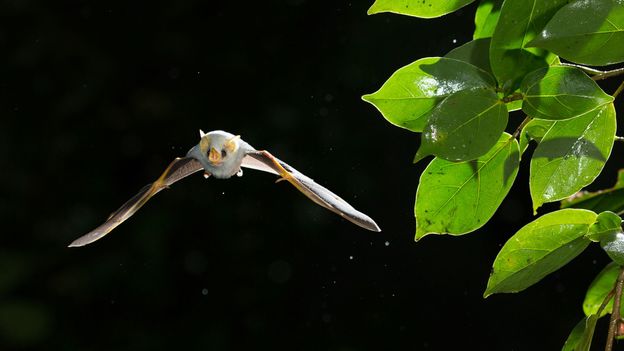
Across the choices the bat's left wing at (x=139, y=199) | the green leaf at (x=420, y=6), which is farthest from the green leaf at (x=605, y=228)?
the bat's left wing at (x=139, y=199)

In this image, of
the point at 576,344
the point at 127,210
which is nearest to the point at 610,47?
the point at 576,344

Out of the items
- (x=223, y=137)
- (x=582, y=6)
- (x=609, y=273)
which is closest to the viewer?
(x=582, y=6)

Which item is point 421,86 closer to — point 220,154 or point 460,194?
point 460,194

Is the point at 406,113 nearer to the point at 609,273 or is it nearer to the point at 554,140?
the point at 554,140

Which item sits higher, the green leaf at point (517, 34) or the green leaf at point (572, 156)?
the green leaf at point (517, 34)

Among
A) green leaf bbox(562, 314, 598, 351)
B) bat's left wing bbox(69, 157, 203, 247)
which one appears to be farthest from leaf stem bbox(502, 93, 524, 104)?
bat's left wing bbox(69, 157, 203, 247)

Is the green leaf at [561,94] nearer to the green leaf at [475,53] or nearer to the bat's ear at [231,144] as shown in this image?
the green leaf at [475,53]
